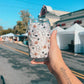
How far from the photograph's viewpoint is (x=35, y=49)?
163cm

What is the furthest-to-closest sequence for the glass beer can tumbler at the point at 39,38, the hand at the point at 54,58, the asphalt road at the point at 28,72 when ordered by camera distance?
the asphalt road at the point at 28,72
the glass beer can tumbler at the point at 39,38
the hand at the point at 54,58

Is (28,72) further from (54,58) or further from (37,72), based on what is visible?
(54,58)

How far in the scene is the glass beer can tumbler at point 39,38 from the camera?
157 cm

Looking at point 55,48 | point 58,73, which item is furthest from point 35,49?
point 58,73

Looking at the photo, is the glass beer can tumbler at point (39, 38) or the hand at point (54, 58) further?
the glass beer can tumbler at point (39, 38)

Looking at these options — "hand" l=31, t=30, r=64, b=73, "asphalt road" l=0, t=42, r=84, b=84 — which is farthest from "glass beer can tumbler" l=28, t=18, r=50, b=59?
"asphalt road" l=0, t=42, r=84, b=84

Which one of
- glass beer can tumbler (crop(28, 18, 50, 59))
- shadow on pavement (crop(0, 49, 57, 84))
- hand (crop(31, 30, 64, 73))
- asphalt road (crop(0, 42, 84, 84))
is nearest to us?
hand (crop(31, 30, 64, 73))

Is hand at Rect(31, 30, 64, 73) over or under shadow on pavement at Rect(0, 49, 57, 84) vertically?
over

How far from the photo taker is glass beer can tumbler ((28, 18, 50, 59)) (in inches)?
61.9

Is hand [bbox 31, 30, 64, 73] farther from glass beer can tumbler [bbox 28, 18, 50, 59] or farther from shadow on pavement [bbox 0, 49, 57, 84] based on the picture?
shadow on pavement [bbox 0, 49, 57, 84]

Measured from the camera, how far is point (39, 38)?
1578 mm

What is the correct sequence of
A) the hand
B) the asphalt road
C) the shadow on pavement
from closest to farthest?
1. the hand
2. the shadow on pavement
3. the asphalt road

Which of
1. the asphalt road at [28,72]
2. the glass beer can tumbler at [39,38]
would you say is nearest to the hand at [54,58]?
the glass beer can tumbler at [39,38]

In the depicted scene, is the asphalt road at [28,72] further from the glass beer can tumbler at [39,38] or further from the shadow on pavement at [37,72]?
the glass beer can tumbler at [39,38]
